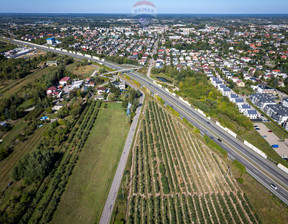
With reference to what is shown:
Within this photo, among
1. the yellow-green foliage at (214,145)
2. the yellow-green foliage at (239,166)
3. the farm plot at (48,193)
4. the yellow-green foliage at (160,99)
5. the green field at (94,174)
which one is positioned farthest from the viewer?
the yellow-green foliage at (160,99)

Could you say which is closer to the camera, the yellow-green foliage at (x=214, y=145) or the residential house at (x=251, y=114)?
the yellow-green foliage at (x=214, y=145)

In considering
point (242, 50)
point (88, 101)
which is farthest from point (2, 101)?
point (242, 50)

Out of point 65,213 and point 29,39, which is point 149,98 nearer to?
point 65,213

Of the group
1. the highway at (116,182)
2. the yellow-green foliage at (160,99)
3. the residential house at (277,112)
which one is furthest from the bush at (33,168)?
the residential house at (277,112)

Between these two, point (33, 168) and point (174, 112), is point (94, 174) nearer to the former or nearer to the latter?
point (33, 168)

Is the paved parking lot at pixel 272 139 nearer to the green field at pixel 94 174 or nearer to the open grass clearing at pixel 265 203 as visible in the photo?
the open grass clearing at pixel 265 203

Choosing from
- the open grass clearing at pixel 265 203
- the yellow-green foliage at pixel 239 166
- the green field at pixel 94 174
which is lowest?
the green field at pixel 94 174

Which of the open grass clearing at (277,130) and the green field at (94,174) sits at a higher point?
the open grass clearing at (277,130)
